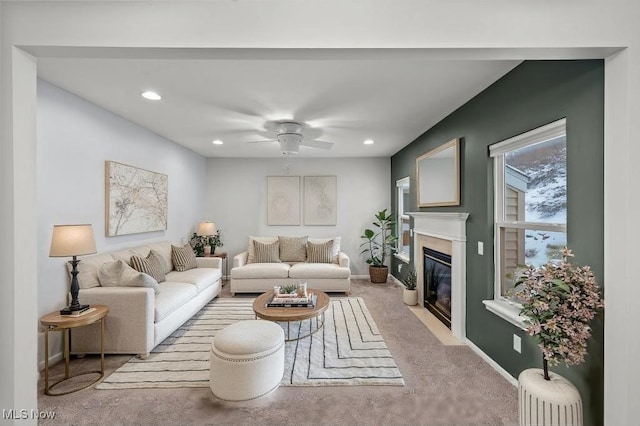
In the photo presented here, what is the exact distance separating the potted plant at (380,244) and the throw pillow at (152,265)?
361 cm

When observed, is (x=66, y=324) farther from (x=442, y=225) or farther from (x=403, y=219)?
(x=403, y=219)

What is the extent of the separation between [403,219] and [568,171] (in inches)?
143

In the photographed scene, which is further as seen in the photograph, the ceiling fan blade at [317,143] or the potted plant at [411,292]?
the potted plant at [411,292]

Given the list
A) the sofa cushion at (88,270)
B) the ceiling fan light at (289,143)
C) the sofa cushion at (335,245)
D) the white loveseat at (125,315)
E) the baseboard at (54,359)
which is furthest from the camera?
the sofa cushion at (335,245)

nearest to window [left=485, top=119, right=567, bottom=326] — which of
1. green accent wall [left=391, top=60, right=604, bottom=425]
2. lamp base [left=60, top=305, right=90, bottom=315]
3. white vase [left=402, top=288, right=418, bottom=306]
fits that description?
green accent wall [left=391, top=60, right=604, bottom=425]

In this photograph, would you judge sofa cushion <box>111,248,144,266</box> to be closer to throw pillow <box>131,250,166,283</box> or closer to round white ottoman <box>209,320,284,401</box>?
throw pillow <box>131,250,166,283</box>

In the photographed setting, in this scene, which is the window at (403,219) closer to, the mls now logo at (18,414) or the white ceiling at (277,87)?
the white ceiling at (277,87)

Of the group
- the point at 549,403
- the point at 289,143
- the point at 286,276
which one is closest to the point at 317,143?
the point at 289,143

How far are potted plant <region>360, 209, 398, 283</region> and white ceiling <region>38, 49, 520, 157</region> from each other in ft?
7.20

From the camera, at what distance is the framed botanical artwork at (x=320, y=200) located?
5.93 metres

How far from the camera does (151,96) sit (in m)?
2.81

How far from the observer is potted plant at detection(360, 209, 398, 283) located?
5.54 metres

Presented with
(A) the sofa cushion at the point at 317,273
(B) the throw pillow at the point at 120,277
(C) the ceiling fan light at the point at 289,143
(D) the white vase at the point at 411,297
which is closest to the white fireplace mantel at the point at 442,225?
(D) the white vase at the point at 411,297

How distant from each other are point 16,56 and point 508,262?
11.7 feet
